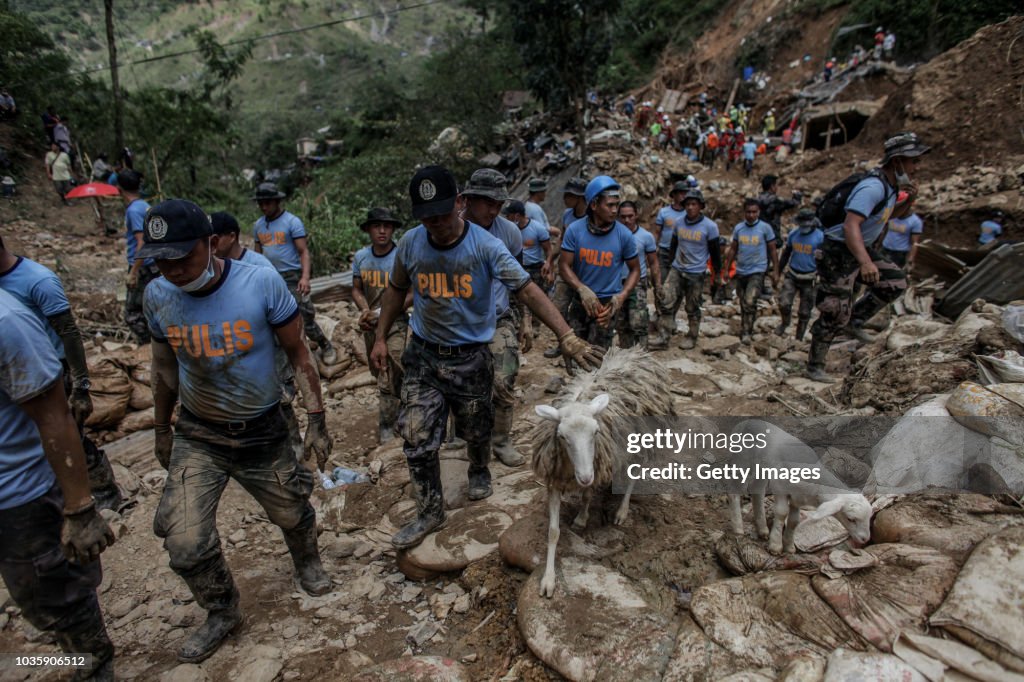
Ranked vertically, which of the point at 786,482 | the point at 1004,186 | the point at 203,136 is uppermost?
the point at 203,136

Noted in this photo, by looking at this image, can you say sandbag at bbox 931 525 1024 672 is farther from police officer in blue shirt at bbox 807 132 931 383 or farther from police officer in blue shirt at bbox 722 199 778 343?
police officer in blue shirt at bbox 722 199 778 343

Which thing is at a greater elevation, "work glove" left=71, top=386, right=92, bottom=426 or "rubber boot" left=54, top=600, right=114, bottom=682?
"work glove" left=71, top=386, right=92, bottom=426

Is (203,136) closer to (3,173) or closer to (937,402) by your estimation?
(3,173)

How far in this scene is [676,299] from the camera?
760cm

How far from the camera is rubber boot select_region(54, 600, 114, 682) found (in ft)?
8.13

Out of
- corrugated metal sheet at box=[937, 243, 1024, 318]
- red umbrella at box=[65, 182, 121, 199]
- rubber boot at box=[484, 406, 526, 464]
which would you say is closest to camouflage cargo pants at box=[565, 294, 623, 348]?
rubber boot at box=[484, 406, 526, 464]

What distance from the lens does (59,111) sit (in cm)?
1652

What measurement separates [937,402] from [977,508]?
765 mm

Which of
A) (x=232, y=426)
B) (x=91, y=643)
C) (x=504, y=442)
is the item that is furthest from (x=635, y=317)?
(x=91, y=643)

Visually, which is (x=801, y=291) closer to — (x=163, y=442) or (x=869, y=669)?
(x=869, y=669)

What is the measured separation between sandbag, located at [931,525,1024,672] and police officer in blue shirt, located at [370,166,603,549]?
1.84 metres

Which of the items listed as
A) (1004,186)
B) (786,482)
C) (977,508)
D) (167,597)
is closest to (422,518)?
(167,597)

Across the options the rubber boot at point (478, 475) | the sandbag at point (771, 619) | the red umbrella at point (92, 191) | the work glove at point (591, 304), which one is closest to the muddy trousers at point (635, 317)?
the work glove at point (591, 304)

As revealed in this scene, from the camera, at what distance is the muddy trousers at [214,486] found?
2.64 meters
